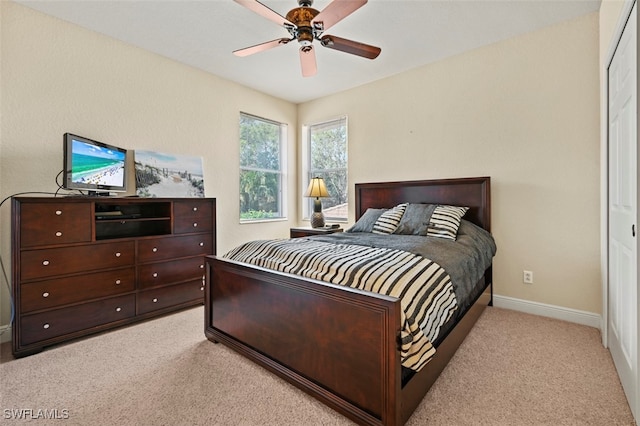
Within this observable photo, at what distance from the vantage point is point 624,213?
175 centimetres

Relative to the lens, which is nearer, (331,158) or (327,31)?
(327,31)

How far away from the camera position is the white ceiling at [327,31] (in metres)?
2.45

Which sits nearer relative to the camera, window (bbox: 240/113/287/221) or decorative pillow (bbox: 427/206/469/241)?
decorative pillow (bbox: 427/206/469/241)

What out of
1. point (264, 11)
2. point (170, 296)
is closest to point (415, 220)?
point (264, 11)

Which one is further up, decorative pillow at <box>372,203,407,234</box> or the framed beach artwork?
the framed beach artwork

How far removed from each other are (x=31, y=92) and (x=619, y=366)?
4.57 meters

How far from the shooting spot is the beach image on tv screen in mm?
2414

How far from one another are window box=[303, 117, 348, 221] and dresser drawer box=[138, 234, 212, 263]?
75.7 inches

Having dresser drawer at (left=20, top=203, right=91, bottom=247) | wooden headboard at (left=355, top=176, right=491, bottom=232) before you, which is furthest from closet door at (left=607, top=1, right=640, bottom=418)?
dresser drawer at (left=20, top=203, right=91, bottom=247)

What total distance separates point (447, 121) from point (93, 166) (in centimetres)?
346

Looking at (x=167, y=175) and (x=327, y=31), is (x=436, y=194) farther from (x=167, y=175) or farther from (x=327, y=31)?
(x=167, y=175)

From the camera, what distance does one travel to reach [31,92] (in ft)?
8.13

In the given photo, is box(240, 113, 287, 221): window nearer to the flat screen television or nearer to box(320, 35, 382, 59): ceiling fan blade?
the flat screen television

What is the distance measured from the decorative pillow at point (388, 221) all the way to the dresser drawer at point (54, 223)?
2.53 metres
